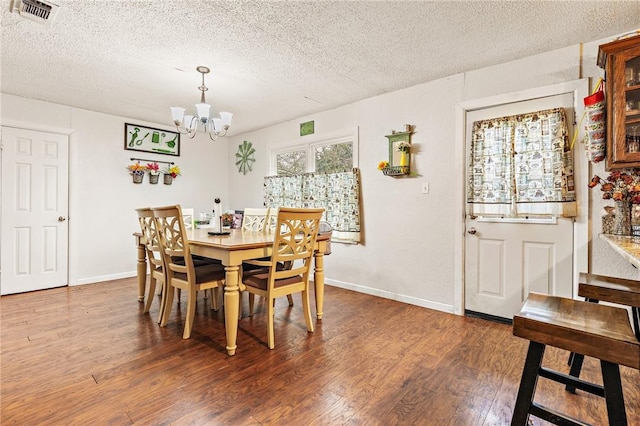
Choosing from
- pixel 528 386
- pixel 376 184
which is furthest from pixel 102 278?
pixel 528 386

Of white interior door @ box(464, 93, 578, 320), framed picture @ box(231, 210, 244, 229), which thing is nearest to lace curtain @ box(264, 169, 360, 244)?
framed picture @ box(231, 210, 244, 229)

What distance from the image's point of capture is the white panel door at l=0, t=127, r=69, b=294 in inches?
149

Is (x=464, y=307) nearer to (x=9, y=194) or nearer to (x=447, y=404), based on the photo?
(x=447, y=404)

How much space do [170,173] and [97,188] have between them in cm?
100

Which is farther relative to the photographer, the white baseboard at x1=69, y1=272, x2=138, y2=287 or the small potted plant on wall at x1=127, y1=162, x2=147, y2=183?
the small potted plant on wall at x1=127, y1=162, x2=147, y2=183

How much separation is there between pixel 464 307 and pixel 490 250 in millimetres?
609

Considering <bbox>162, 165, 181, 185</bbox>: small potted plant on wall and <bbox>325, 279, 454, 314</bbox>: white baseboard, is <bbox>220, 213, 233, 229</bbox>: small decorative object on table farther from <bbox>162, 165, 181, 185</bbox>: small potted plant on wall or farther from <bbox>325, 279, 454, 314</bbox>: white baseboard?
<bbox>162, 165, 181, 185</bbox>: small potted plant on wall

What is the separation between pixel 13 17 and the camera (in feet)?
7.22

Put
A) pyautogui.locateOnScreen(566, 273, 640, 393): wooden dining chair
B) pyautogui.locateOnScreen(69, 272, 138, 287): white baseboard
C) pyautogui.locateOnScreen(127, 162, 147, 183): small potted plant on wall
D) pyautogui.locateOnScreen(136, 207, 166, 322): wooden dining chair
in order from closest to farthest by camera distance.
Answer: pyautogui.locateOnScreen(566, 273, 640, 393): wooden dining chair → pyautogui.locateOnScreen(136, 207, 166, 322): wooden dining chair → pyautogui.locateOnScreen(69, 272, 138, 287): white baseboard → pyautogui.locateOnScreen(127, 162, 147, 183): small potted plant on wall

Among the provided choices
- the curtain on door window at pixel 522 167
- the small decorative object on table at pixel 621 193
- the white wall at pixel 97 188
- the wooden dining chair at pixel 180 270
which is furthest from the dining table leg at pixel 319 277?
the white wall at pixel 97 188

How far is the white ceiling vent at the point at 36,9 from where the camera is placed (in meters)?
2.02

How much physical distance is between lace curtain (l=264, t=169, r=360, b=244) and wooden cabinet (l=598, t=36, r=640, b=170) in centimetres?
236

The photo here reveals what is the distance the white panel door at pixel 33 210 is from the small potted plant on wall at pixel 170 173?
1.25 metres

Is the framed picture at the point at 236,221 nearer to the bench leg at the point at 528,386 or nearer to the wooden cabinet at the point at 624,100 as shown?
the bench leg at the point at 528,386
